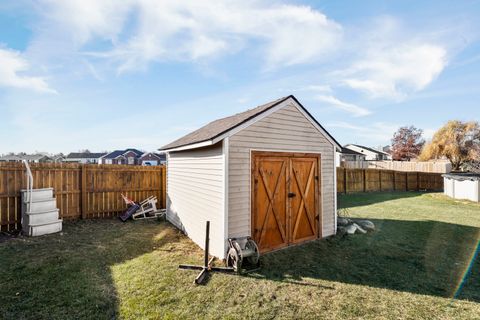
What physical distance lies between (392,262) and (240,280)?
3.52 meters

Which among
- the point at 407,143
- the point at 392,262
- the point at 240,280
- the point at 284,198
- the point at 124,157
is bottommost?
the point at 392,262

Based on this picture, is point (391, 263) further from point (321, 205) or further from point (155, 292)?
point (155, 292)

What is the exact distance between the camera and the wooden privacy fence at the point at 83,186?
278 inches

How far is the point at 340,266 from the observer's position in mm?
4898

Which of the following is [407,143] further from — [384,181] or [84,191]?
[84,191]

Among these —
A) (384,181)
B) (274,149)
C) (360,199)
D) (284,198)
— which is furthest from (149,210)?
(384,181)

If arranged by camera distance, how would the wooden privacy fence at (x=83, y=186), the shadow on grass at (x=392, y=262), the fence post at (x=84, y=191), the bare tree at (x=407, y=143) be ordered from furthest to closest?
the bare tree at (x=407, y=143) < the fence post at (x=84, y=191) < the wooden privacy fence at (x=83, y=186) < the shadow on grass at (x=392, y=262)

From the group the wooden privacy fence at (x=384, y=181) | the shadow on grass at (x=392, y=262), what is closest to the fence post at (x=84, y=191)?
the shadow on grass at (x=392, y=262)

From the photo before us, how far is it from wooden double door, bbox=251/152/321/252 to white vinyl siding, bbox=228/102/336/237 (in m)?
0.20

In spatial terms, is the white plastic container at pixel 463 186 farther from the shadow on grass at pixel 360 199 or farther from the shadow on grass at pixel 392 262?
the shadow on grass at pixel 392 262

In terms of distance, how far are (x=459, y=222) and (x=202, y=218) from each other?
31.5ft

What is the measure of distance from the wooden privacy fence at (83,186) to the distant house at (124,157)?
3822 cm

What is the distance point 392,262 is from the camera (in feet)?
16.8

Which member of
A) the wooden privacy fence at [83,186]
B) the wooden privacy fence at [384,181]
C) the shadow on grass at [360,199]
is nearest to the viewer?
the wooden privacy fence at [83,186]
